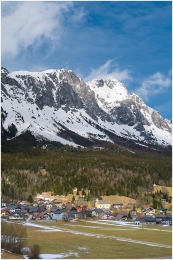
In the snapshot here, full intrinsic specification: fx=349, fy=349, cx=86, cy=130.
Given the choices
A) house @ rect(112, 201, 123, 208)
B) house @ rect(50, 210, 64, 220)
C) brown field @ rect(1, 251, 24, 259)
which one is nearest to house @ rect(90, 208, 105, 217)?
house @ rect(50, 210, 64, 220)

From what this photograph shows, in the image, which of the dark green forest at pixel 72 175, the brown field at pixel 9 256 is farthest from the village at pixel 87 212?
the brown field at pixel 9 256

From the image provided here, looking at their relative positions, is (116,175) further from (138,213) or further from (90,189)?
(138,213)

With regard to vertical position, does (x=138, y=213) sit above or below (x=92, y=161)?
below

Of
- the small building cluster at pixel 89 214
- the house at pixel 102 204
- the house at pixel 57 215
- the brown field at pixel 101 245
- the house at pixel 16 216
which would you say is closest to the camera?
the brown field at pixel 101 245

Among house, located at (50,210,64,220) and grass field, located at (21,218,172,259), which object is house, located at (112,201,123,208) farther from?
grass field, located at (21,218,172,259)

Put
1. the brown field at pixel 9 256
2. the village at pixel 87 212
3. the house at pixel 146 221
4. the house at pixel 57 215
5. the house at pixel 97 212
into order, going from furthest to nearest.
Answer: the house at pixel 97 212
the house at pixel 57 215
the village at pixel 87 212
the house at pixel 146 221
the brown field at pixel 9 256

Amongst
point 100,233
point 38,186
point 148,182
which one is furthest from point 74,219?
point 148,182

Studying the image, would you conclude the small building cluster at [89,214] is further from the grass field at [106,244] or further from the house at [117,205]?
the grass field at [106,244]

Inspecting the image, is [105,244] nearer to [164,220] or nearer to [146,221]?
[146,221]
